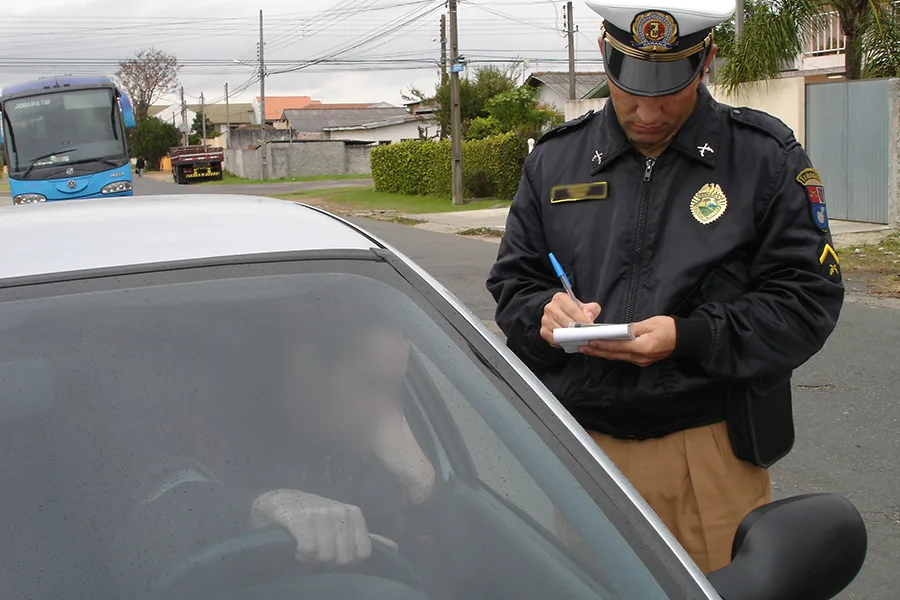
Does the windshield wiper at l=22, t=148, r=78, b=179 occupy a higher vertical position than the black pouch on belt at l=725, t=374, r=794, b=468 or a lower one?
higher

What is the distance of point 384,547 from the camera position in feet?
5.60

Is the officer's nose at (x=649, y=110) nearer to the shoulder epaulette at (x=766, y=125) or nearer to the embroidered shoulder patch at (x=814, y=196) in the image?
the shoulder epaulette at (x=766, y=125)

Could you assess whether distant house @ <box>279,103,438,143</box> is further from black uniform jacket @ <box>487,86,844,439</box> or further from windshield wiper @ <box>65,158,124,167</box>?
black uniform jacket @ <box>487,86,844,439</box>

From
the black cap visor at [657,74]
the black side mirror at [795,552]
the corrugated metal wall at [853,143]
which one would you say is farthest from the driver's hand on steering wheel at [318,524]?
the corrugated metal wall at [853,143]

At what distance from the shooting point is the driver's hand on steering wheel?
1696 mm

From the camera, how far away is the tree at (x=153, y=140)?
244ft

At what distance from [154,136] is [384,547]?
252 feet

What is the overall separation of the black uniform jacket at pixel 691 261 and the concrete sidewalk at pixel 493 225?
25.2 feet

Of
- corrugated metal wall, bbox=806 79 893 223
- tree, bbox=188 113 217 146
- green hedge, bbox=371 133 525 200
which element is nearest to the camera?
corrugated metal wall, bbox=806 79 893 223

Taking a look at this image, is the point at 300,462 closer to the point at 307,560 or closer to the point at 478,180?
the point at 307,560

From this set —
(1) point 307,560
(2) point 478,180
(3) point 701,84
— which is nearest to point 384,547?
(1) point 307,560

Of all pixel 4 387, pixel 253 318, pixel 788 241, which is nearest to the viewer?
pixel 4 387

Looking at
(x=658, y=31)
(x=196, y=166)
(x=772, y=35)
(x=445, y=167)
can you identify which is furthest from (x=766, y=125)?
(x=196, y=166)

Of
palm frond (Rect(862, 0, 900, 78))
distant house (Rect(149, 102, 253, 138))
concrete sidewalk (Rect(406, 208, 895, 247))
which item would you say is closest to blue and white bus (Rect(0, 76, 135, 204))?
concrete sidewalk (Rect(406, 208, 895, 247))
